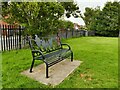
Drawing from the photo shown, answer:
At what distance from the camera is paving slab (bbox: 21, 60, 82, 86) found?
15.5ft

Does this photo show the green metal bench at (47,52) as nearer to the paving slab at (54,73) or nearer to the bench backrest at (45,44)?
the bench backrest at (45,44)

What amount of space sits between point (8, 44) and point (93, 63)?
4.28 m

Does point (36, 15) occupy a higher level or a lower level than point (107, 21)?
lower

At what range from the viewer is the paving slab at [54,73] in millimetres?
4715

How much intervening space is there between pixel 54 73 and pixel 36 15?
18.5ft

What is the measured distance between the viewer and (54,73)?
5.27m

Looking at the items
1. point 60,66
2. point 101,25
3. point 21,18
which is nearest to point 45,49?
point 60,66

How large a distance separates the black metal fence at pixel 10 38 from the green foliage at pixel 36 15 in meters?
0.51

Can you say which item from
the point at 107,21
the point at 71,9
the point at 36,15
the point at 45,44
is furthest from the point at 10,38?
the point at 107,21

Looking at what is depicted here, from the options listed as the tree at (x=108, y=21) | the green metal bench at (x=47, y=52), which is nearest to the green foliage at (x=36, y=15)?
the green metal bench at (x=47, y=52)

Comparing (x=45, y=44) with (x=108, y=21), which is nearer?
(x=45, y=44)

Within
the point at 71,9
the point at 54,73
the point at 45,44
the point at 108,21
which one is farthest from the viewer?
the point at 108,21

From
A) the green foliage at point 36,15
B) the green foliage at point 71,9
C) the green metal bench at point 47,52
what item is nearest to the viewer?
the green metal bench at point 47,52

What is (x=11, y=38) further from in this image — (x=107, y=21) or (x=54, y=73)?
(x=107, y=21)
